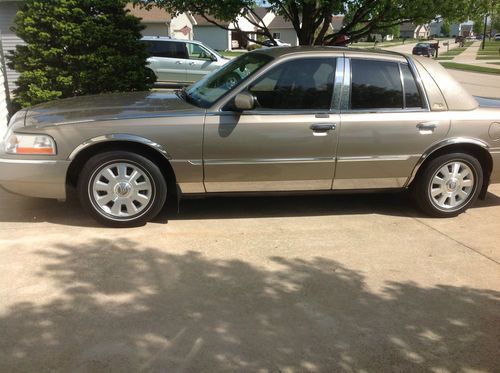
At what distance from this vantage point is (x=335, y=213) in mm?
5453

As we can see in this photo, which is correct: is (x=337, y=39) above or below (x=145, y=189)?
above

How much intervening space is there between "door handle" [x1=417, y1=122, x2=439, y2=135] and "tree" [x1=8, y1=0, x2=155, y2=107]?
204 inches

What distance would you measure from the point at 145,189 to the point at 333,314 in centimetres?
213

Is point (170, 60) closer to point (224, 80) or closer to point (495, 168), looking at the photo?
point (224, 80)

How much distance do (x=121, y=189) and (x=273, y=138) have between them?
1.45 m

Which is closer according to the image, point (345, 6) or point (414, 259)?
point (414, 259)

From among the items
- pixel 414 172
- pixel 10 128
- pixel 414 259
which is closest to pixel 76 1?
pixel 10 128

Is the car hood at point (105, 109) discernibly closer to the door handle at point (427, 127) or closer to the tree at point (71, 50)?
the door handle at point (427, 127)

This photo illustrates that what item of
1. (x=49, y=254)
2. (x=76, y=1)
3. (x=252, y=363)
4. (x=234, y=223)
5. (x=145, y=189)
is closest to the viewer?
(x=252, y=363)

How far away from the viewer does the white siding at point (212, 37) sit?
185ft

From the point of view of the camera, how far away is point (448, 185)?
534 centimetres

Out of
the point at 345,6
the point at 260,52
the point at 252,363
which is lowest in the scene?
the point at 252,363

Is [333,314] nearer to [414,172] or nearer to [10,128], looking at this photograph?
[414,172]

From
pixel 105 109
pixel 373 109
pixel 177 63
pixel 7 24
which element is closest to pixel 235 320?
pixel 105 109
